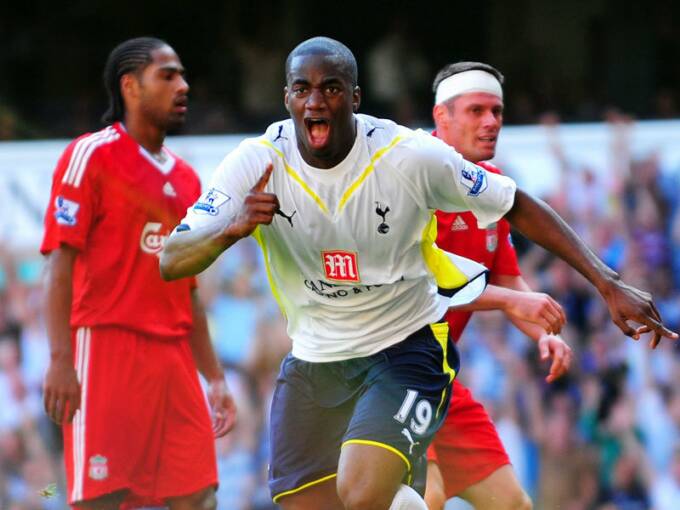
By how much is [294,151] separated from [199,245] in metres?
0.66

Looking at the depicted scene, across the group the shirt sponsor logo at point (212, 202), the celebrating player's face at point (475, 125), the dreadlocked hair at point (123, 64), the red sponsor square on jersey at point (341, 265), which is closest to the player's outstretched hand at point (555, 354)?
the celebrating player's face at point (475, 125)

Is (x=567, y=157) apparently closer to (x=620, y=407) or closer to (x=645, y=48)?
(x=620, y=407)

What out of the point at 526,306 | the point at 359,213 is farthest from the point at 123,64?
the point at 526,306

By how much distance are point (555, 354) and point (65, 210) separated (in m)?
2.29

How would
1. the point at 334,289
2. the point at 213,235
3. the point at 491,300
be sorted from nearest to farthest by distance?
the point at 213,235 → the point at 334,289 → the point at 491,300

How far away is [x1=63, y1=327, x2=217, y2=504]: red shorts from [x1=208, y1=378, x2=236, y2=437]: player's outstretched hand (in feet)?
0.97

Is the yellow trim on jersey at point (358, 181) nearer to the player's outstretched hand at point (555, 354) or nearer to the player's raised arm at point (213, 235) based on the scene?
the player's raised arm at point (213, 235)

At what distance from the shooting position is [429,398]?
18.9 ft

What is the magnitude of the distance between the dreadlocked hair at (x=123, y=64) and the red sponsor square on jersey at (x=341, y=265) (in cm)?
184

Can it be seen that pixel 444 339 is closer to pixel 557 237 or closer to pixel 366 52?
pixel 557 237

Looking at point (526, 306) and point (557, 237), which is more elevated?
point (557, 237)

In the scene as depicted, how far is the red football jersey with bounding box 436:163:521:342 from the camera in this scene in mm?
6805

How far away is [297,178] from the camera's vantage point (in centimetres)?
570

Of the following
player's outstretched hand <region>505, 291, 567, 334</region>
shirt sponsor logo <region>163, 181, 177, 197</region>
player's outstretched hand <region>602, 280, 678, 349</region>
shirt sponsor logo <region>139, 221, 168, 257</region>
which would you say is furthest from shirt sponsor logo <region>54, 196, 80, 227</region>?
player's outstretched hand <region>602, 280, 678, 349</region>
